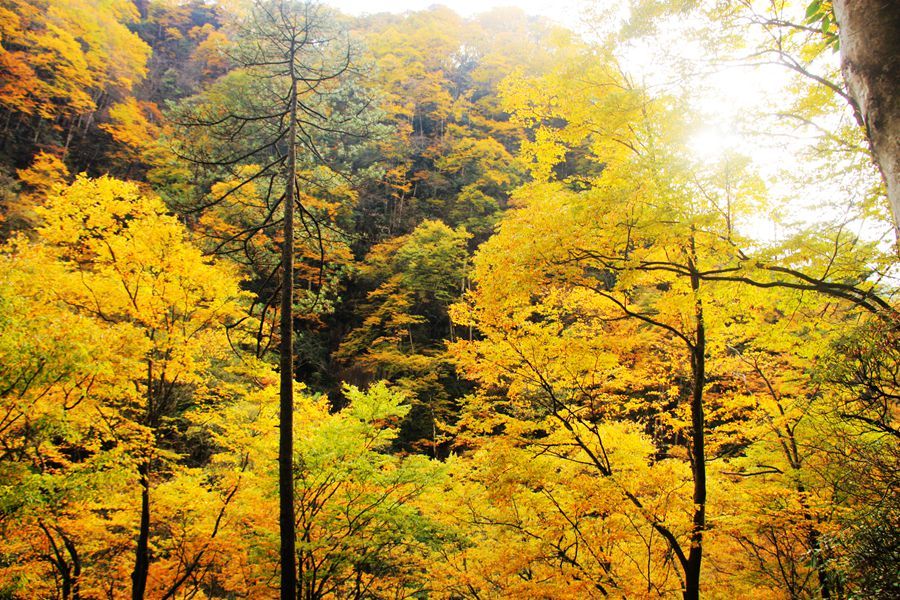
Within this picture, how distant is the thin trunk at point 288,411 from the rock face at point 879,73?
21.3 ft

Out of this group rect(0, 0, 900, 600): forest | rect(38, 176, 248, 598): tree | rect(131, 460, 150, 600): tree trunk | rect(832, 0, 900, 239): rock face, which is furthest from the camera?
rect(38, 176, 248, 598): tree

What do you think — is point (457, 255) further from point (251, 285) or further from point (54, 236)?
point (54, 236)

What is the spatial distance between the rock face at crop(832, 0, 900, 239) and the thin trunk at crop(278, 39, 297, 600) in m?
6.49

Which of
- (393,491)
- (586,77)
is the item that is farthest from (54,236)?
(586,77)

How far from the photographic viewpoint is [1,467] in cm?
588

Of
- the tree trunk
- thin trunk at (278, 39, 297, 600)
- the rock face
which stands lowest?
the tree trunk

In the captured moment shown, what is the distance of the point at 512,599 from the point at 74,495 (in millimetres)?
7045

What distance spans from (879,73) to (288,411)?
6694 mm

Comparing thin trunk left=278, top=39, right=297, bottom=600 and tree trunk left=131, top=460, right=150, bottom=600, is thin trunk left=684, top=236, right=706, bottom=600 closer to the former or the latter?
thin trunk left=278, top=39, right=297, bottom=600

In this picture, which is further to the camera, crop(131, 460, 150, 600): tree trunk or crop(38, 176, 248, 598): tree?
crop(38, 176, 248, 598): tree

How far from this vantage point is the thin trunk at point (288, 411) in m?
5.95

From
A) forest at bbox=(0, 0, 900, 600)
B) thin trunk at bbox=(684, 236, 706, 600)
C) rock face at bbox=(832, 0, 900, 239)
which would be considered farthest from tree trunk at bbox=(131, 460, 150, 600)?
rock face at bbox=(832, 0, 900, 239)

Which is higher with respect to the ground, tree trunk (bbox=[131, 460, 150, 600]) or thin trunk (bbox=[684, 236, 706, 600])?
thin trunk (bbox=[684, 236, 706, 600])

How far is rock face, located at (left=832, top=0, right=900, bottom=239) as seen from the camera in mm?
1326
